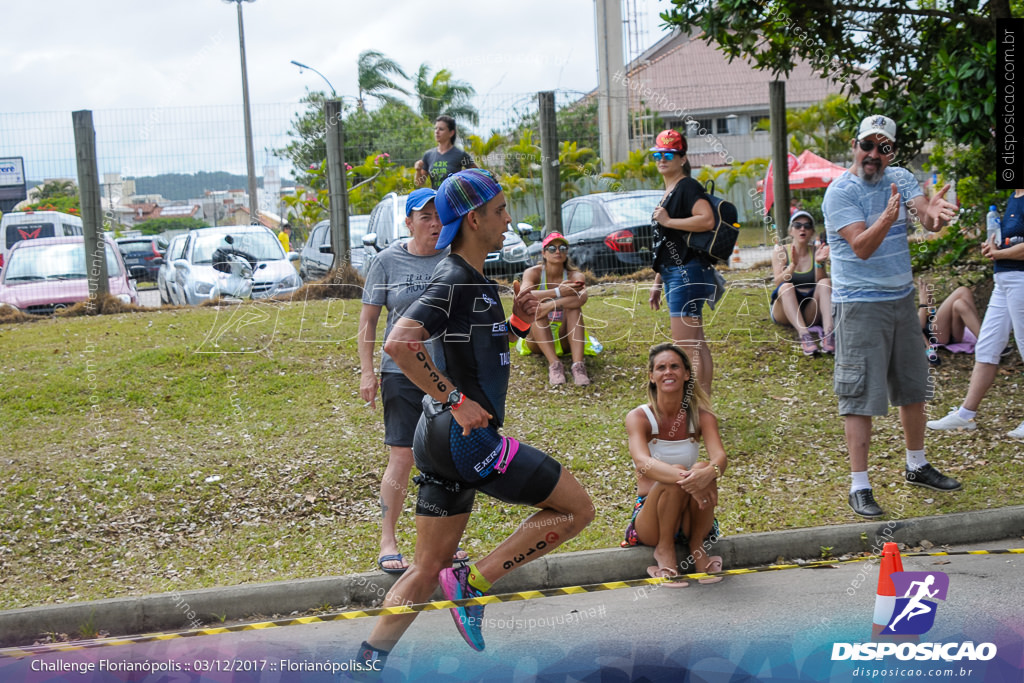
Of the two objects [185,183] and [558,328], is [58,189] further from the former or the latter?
[558,328]

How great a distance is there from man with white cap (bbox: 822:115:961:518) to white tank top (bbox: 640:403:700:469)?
114 centimetres

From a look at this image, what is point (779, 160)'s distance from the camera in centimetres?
1230

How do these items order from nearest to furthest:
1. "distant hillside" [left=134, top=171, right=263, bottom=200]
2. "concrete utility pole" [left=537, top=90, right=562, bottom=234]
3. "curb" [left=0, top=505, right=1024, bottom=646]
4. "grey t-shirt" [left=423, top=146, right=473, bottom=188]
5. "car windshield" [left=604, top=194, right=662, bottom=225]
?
"curb" [left=0, top=505, right=1024, bottom=646] → "grey t-shirt" [left=423, top=146, right=473, bottom=188] → "concrete utility pole" [left=537, top=90, right=562, bottom=234] → "car windshield" [left=604, top=194, right=662, bottom=225] → "distant hillside" [left=134, top=171, right=263, bottom=200]

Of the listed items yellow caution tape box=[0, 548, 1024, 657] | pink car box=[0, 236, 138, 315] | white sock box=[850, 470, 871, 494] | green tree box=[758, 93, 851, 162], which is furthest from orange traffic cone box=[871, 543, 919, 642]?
green tree box=[758, 93, 851, 162]

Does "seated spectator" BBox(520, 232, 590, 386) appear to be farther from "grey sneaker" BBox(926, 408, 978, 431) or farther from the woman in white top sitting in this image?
the woman in white top sitting

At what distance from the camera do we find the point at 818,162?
83.9ft

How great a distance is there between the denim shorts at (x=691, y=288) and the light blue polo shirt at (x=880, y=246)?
132 cm

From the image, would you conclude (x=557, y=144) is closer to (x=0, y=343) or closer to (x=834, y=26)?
(x=834, y=26)

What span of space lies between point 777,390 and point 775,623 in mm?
4360

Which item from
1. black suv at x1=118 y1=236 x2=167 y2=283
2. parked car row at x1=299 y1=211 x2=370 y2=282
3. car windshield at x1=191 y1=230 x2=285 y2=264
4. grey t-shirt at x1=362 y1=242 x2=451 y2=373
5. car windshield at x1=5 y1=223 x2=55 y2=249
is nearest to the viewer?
grey t-shirt at x1=362 y1=242 x2=451 y2=373

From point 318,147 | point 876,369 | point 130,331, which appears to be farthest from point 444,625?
point 318,147

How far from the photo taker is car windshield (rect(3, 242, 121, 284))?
511 inches

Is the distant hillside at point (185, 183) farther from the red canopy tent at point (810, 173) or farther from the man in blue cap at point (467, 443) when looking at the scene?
the red canopy tent at point (810, 173)

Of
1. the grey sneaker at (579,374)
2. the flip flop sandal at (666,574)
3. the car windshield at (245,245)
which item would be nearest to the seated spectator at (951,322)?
the grey sneaker at (579,374)
